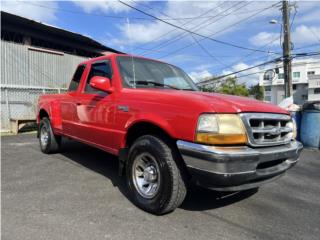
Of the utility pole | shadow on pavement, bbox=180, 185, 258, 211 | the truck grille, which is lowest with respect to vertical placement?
shadow on pavement, bbox=180, 185, 258, 211

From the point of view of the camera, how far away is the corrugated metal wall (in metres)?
12.0

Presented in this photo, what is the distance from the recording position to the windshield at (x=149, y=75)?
14.0 ft

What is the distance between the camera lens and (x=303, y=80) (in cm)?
6612

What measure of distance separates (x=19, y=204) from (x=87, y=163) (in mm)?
2195

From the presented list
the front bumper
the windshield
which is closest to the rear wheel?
the windshield

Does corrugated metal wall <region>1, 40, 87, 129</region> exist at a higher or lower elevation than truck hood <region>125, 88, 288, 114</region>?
higher

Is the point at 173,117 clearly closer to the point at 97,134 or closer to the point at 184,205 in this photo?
the point at 184,205

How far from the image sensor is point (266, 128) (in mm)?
3250

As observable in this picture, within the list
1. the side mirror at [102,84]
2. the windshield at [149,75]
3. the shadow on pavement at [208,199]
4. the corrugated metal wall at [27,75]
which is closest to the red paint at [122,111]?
the side mirror at [102,84]

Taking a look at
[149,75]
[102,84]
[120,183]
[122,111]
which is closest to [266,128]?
[122,111]

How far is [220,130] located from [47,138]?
4755 millimetres

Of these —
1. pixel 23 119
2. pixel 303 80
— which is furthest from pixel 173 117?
pixel 303 80

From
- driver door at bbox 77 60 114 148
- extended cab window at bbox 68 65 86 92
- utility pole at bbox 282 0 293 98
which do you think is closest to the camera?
driver door at bbox 77 60 114 148

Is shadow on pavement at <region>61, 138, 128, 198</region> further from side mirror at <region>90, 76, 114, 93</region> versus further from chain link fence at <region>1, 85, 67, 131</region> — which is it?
chain link fence at <region>1, 85, 67, 131</region>
